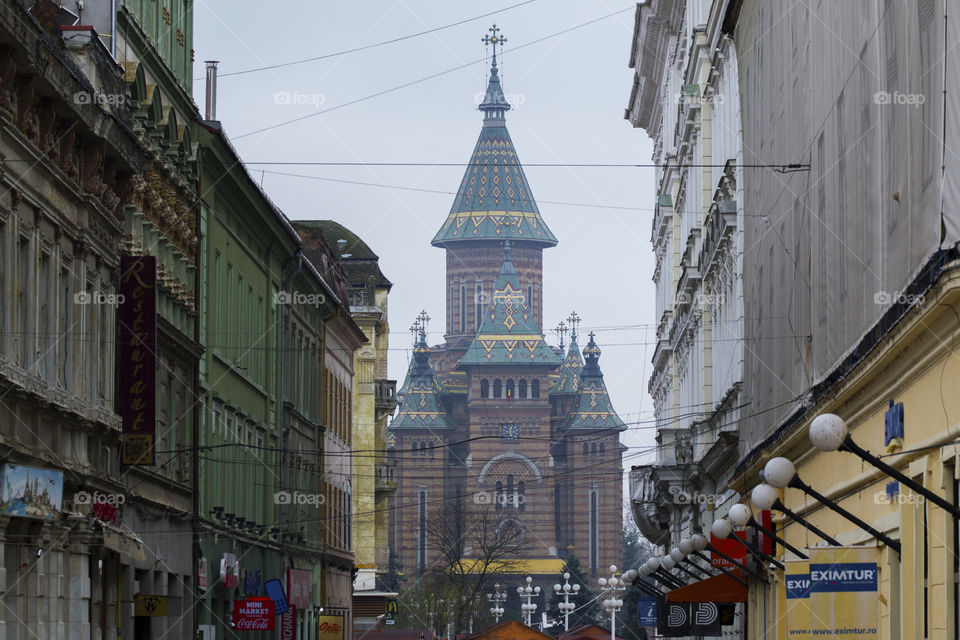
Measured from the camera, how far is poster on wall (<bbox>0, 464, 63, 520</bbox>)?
18.5 metres

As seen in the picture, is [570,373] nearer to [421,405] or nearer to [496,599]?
[421,405]

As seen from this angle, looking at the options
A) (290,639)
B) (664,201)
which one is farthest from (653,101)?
(290,639)

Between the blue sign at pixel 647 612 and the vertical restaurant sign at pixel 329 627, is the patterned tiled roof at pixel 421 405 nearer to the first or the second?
the vertical restaurant sign at pixel 329 627

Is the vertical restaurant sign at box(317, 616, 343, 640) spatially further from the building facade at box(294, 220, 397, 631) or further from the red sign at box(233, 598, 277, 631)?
the building facade at box(294, 220, 397, 631)

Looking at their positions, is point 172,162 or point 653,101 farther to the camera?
point 653,101

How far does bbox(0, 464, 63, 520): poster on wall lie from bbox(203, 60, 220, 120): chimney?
20.5 m

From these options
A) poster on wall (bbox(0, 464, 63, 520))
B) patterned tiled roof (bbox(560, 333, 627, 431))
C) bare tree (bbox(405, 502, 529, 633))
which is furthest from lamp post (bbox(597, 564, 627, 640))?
patterned tiled roof (bbox(560, 333, 627, 431))

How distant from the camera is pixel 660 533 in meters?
51.7

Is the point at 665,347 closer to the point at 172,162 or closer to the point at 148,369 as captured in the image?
the point at 172,162

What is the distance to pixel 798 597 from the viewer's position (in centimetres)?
1541

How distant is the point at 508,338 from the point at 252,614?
150m

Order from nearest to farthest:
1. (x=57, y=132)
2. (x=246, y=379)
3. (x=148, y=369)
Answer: (x=57, y=132), (x=148, y=369), (x=246, y=379)

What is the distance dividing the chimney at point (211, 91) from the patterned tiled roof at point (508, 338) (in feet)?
463

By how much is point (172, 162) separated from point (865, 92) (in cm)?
1633
